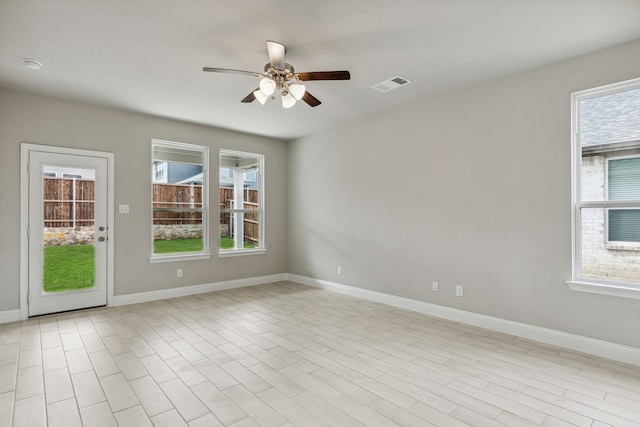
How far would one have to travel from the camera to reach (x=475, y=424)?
6.71ft

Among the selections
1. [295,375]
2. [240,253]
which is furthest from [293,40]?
[240,253]

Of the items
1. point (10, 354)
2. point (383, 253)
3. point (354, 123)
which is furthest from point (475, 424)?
point (354, 123)

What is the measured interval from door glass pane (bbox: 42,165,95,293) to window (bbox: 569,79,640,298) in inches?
228

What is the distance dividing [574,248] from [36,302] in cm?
619

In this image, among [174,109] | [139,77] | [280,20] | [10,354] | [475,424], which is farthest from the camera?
[174,109]

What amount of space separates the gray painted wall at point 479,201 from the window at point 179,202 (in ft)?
7.30

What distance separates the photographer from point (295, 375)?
2684 millimetres

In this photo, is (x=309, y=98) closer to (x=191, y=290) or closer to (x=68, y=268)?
(x=191, y=290)

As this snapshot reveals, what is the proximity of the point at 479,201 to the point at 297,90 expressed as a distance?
2465mm

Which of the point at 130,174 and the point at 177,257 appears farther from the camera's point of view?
the point at 177,257

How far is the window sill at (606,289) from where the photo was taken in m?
2.86

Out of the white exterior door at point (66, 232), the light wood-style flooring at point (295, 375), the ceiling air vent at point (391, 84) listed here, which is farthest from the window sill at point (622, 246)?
the white exterior door at point (66, 232)

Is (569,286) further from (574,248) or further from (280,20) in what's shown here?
(280,20)

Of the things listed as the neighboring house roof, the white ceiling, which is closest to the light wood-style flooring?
the neighboring house roof
